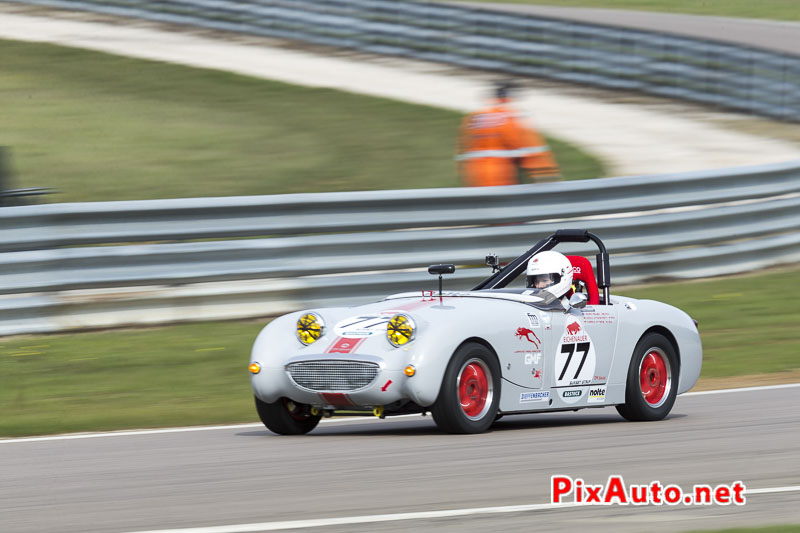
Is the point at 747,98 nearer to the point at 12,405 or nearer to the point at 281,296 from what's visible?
the point at 281,296

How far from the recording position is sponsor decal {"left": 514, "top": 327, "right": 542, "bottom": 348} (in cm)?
855

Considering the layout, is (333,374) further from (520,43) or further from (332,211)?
(520,43)

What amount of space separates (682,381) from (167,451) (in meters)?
3.63

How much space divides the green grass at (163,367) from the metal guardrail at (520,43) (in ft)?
38.8

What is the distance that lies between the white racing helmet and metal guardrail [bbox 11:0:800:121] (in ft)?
53.0

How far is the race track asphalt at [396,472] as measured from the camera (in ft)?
19.2

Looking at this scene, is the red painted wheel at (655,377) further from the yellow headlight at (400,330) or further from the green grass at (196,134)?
the green grass at (196,134)

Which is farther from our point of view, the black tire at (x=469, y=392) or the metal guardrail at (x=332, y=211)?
the metal guardrail at (x=332, y=211)

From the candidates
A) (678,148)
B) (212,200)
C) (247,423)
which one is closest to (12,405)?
(247,423)

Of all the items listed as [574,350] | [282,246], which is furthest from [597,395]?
[282,246]

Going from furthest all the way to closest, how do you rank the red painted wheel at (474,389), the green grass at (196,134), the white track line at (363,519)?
the green grass at (196,134) → the red painted wheel at (474,389) → the white track line at (363,519)

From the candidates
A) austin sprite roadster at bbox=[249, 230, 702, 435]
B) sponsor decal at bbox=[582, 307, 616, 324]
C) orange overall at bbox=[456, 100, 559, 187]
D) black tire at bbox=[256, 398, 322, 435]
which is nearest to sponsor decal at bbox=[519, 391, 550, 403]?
austin sprite roadster at bbox=[249, 230, 702, 435]

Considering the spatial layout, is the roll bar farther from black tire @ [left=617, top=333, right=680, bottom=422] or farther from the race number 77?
the race number 77

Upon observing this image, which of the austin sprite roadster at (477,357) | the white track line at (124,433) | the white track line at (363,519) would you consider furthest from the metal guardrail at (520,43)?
the white track line at (363,519)
